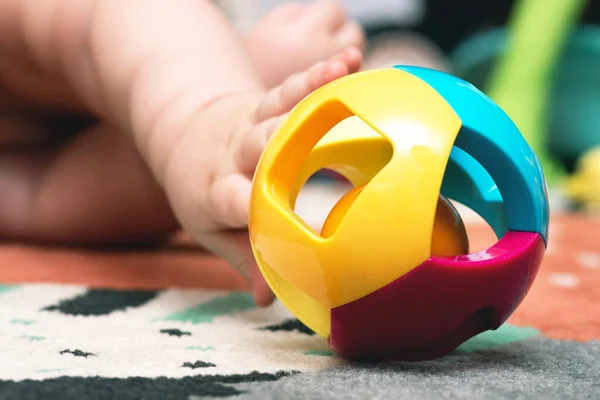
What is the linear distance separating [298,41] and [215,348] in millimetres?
553

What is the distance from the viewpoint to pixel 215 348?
420 mm

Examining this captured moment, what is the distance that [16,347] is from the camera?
394 mm

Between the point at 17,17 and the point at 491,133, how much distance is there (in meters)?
0.54

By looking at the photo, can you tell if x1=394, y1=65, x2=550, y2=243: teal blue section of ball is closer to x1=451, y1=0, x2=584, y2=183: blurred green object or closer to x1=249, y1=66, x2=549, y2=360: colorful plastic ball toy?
x1=249, y1=66, x2=549, y2=360: colorful plastic ball toy

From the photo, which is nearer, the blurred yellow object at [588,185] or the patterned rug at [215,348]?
the patterned rug at [215,348]

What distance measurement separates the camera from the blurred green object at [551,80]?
1.64 m

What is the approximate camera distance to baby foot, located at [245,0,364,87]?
886 millimetres

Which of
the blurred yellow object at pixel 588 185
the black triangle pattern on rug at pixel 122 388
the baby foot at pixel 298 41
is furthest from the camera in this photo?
the blurred yellow object at pixel 588 185

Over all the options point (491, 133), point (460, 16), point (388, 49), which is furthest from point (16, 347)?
point (460, 16)

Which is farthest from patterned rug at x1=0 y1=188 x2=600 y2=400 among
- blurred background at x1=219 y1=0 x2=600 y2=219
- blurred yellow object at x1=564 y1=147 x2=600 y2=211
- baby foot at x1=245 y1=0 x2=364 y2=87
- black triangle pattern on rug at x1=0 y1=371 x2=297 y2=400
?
blurred background at x1=219 y1=0 x2=600 y2=219

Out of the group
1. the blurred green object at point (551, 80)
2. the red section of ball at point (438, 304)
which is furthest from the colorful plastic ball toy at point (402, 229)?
the blurred green object at point (551, 80)

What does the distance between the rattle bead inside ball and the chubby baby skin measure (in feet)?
0.29

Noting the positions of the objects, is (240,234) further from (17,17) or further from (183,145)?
(17,17)

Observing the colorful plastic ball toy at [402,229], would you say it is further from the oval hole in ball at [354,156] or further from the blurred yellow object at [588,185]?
the blurred yellow object at [588,185]
